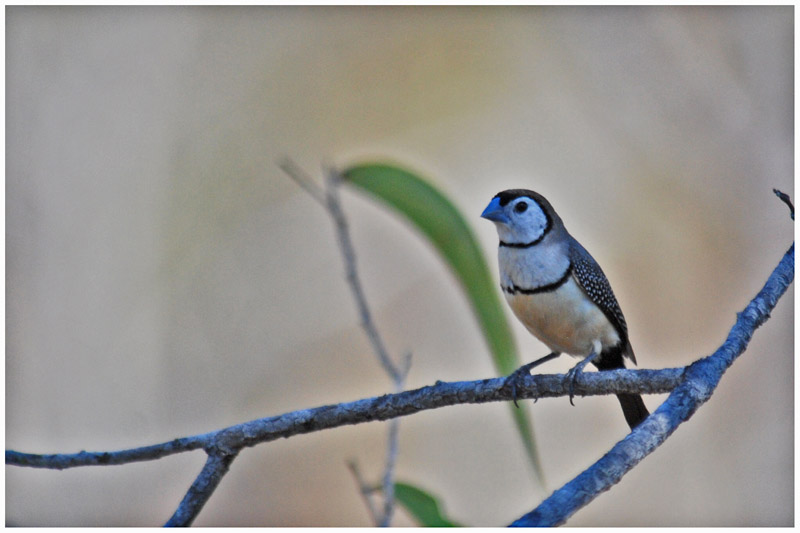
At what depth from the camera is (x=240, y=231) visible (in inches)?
111

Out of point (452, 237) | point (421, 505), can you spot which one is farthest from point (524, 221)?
point (421, 505)

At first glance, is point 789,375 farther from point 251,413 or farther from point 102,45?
point 102,45

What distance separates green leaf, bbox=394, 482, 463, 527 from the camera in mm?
1143

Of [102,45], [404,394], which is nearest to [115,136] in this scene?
[102,45]

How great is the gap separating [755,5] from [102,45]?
167 cm

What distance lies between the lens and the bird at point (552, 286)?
181cm

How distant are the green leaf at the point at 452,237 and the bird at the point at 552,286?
24.4 inches

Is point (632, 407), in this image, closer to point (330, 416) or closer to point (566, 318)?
point (566, 318)

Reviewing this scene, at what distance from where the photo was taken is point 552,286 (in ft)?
5.94

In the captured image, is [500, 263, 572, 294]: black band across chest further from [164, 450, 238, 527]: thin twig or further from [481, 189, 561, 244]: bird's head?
[164, 450, 238, 527]: thin twig

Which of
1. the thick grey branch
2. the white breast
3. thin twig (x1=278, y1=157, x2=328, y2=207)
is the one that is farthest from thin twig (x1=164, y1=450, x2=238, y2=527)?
the white breast

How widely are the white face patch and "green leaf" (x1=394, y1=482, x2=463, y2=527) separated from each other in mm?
773

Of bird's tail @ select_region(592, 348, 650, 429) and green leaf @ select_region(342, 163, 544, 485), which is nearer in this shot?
green leaf @ select_region(342, 163, 544, 485)

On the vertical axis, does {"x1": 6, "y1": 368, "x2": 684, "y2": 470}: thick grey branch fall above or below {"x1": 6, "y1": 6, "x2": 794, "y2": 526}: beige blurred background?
below
